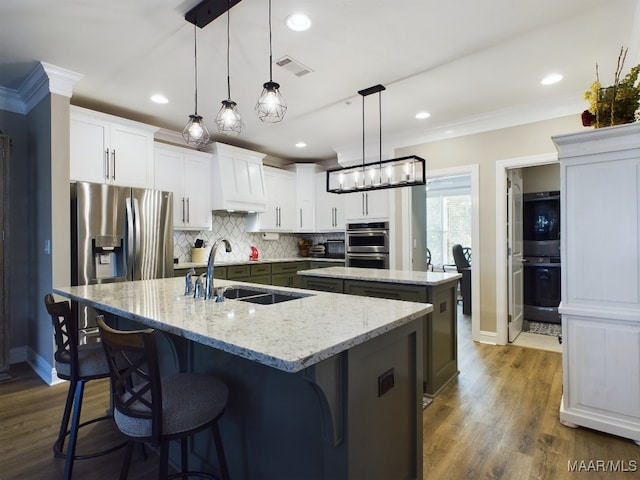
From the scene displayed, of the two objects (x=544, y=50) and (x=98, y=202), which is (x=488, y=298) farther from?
(x=98, y=202)

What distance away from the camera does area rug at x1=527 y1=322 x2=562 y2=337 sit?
14.7 feet

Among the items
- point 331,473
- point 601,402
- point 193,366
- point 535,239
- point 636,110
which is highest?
point 636,110

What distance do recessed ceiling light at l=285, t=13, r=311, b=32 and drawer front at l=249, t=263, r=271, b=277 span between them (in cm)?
322

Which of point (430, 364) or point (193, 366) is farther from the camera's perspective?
point (430, 364)

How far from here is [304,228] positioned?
6012 mm

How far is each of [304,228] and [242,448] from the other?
4575 millimetres

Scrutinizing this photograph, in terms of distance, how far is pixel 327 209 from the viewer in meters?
5.93

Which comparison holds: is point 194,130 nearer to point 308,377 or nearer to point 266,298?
point 266,298

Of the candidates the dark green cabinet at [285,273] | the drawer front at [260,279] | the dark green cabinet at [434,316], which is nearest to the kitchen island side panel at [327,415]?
the dark green cabinet at [434,316]

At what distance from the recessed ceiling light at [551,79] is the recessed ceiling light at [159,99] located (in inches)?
142

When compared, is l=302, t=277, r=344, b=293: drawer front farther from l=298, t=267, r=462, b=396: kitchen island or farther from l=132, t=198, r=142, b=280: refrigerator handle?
l=132, t=198, r=142, b=280: refrigerator handle

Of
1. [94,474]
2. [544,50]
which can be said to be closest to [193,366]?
[94,474]

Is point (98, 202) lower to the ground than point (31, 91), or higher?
lower

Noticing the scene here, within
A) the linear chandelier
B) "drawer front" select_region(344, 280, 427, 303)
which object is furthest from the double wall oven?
"drawer front" select_region(344, 280, 427, 303)
